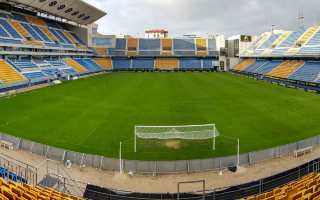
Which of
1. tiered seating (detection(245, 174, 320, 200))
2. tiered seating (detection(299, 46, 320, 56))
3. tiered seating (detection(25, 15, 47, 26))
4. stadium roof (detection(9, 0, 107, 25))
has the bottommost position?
tiered seating (detection(245, 174, 320, 200))

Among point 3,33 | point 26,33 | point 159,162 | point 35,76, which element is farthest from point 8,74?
point 159,162

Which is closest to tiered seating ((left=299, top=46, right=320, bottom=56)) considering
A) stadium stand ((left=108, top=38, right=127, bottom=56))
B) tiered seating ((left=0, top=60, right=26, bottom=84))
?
tiered seating ((left=0, top=60, right=26, bottom=84))

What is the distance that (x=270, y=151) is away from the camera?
A: 18.1 meters

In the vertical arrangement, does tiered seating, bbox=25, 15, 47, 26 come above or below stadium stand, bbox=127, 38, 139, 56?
above

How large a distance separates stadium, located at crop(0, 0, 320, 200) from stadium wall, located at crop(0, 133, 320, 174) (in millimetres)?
56

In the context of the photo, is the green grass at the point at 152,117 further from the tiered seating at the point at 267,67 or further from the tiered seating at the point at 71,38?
the tiered seating at the point at 71,38

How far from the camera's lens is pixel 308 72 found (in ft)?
183

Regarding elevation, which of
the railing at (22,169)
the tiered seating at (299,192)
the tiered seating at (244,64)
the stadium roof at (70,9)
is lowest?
the railing at (22,169)

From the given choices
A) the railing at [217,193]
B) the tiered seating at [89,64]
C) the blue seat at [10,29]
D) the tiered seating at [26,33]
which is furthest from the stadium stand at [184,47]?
the railing at [217,193]

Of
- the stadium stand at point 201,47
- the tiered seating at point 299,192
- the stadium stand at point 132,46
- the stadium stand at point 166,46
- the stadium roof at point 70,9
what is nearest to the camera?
the tiered seating at point 299,192

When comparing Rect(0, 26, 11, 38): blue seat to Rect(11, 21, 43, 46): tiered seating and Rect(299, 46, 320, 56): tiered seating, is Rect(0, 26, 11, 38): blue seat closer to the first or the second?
Rect(11, 21, 43, 46): tiered seating

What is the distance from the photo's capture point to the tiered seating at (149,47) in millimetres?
99250

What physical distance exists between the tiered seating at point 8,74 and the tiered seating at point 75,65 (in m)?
20.6

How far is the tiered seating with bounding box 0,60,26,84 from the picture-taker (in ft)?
144
